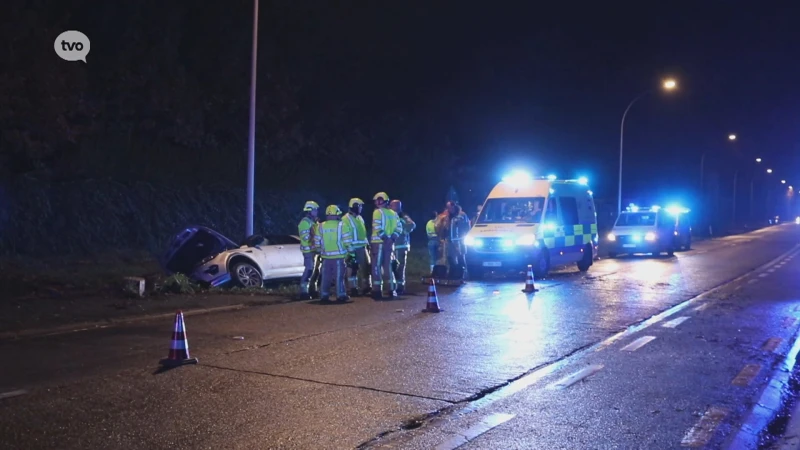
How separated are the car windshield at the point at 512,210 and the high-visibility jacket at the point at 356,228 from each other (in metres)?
5.62

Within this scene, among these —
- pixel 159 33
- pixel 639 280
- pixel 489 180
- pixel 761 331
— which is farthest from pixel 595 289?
pixel 489 180

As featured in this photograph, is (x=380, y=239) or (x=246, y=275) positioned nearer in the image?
(x=380, y=239)

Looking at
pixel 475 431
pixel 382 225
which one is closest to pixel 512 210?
pixel 382 225

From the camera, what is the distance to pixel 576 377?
25.0 ft

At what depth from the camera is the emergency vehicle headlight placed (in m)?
17.8

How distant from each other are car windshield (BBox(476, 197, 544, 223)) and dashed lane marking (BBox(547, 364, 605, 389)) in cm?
1043

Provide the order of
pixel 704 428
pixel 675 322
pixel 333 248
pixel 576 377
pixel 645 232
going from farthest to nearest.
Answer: pixel 645 232, pixel 333 248, pixel 675 322, pixel 576 377, pixel 704 428

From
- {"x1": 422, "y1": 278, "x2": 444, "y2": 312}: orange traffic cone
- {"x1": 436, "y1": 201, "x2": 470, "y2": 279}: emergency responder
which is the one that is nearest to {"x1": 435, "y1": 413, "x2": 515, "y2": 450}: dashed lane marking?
{"x1": 422, "y1": 278, "x2": 444, "y2": 312}: orange traffic cone

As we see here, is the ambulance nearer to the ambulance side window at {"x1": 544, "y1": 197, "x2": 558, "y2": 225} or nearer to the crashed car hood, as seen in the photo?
the ambulance side window at {"x1": 544, "y1": 197, "x2": 558, "y2": 225}

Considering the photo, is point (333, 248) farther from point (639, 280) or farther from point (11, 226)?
point (11, 226)

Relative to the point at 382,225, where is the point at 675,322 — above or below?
below

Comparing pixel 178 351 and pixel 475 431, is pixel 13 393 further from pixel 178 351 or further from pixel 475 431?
pixel 475 431

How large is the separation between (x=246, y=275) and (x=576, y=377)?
8.87 meters

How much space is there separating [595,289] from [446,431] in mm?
10933
